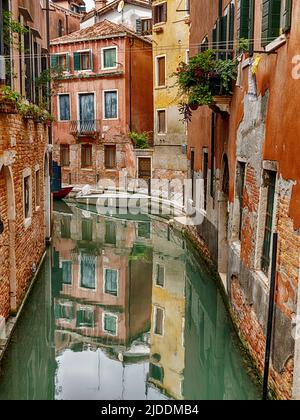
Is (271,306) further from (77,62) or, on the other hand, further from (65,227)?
(77,62)

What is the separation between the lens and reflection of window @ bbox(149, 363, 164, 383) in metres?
6.40

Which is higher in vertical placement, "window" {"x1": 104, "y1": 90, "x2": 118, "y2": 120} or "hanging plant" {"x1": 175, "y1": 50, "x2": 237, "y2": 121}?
"window" {"x1": 104, "y1": 90, "x2": 118, "y2": 120}

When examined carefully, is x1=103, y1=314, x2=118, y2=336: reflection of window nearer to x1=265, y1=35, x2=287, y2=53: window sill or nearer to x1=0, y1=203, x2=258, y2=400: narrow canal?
x1=0, y1=203, x2=258, y2=400: narrow canal

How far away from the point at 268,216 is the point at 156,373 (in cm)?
259

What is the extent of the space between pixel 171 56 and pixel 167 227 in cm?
983

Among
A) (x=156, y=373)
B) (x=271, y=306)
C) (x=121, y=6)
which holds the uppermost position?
(x=121, y=6)

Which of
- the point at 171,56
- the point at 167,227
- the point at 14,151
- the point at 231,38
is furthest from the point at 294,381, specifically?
the point at 171,56

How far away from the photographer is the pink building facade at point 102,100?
2486cm

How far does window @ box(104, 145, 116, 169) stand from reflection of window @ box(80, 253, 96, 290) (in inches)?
526

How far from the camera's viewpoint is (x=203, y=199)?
12602 mm

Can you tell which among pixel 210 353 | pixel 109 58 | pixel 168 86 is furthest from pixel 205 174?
pixel 109 58

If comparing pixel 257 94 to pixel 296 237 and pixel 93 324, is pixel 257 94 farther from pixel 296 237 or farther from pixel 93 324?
pixel 93 324

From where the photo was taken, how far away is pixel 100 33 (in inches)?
981

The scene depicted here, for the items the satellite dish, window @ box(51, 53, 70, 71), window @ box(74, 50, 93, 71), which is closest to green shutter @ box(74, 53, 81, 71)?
window @ box(74, 50, 93, 71)
